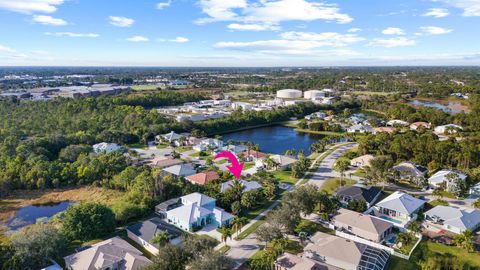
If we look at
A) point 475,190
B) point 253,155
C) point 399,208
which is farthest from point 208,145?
point 475,190

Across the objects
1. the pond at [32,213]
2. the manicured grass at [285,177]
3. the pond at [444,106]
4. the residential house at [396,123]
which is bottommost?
the pond at [32,213]

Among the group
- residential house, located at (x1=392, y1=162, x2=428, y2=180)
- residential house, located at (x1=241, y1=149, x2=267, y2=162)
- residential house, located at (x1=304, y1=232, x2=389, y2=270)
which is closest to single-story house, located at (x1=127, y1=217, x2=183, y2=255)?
residential house, located at (x1=304, y1=232, x2=389, y2=270)

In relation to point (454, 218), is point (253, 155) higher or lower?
A: higher

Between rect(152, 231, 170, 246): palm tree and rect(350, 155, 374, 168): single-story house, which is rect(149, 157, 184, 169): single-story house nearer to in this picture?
rect(152, 231, 170, 246): palm tree

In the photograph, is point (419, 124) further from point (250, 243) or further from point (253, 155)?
point (250, 243)

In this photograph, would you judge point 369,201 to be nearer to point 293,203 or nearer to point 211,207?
point 293,203

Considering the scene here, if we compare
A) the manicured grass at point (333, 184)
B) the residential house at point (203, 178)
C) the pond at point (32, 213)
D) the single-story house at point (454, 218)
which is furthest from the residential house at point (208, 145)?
the single-story house at point (454, 218)

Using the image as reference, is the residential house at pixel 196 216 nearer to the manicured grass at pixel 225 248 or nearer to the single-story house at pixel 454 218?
the manicured grass at pixel 225 248
